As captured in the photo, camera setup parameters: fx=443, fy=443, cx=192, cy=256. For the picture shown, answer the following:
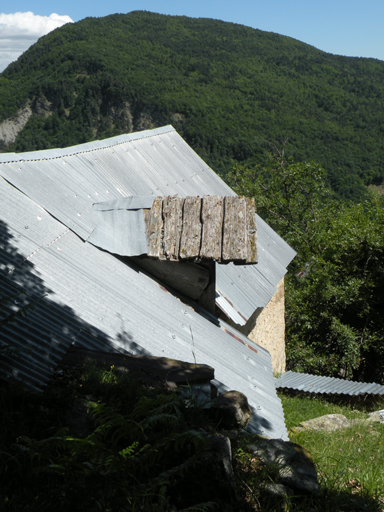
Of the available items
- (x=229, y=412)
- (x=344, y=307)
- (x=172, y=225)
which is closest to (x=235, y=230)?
(x=172, y=225)

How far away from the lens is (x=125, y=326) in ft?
13.7

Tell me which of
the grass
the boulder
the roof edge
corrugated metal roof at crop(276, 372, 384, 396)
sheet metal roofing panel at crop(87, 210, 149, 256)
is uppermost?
the roof edge

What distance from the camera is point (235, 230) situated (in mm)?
4816

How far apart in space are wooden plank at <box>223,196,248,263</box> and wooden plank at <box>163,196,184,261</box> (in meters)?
0.51

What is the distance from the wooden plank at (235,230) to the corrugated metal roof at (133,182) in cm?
119

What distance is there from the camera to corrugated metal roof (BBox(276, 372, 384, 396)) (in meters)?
8.51

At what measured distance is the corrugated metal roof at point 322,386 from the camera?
851 centimetres

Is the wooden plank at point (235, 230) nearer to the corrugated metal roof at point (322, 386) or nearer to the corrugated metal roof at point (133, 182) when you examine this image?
the corrugated metal roof at point (133, 182)

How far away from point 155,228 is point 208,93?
64.7m

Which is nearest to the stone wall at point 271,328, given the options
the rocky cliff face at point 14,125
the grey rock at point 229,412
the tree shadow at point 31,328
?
the tree shadow at point 31,328

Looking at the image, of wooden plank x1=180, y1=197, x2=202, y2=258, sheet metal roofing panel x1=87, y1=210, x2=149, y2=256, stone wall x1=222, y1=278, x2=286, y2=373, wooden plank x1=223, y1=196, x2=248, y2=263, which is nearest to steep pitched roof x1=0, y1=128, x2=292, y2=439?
sheet metal roofing panel x1=87, y1=210, x2=149, y2=256

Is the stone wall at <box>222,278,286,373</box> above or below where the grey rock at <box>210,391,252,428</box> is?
below

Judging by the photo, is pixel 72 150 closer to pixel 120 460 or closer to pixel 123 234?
pixel 123 234

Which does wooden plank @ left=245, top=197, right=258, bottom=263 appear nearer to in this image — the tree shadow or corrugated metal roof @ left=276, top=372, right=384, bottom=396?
the tree shadow
